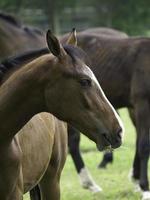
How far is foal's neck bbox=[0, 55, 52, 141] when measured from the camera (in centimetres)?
425

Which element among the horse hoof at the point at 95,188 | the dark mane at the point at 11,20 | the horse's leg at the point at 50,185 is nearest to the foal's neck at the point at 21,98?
the horse's leg at the point at 50,185

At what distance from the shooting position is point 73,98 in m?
4.14

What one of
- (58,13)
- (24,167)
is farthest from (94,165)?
(58,13)

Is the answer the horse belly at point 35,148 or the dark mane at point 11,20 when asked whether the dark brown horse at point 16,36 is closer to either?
the dark mane at point 11,20

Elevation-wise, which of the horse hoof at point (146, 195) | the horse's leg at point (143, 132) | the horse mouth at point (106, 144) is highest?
the horse mouth at point (106, 144)

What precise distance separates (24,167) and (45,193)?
83 cm

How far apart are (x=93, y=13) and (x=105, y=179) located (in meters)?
33.0

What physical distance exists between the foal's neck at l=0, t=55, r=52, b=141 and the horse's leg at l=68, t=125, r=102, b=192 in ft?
13.1

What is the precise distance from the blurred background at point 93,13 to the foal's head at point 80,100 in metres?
32.2

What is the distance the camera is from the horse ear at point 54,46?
4.06m

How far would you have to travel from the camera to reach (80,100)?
4137 mm

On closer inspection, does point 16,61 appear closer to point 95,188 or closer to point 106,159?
point 95,188

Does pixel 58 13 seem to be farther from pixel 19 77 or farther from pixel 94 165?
pixel 19 77

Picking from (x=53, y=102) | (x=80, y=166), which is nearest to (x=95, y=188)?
(x=80, y=166)
